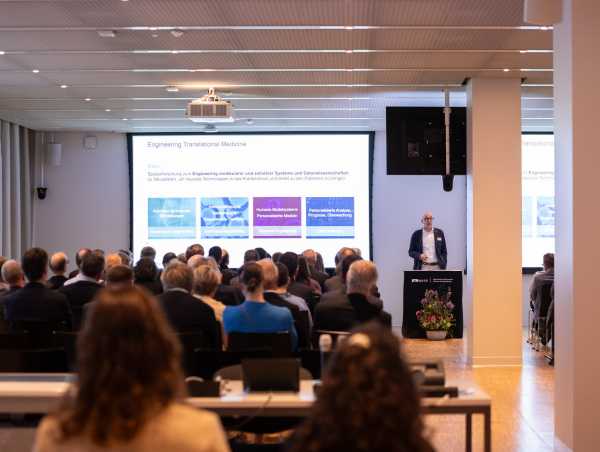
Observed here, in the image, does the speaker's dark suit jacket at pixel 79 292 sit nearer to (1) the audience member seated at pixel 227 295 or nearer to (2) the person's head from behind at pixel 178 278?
(1) the audience member seated at pixel 227 295

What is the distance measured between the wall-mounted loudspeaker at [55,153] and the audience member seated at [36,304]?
31.0 ft

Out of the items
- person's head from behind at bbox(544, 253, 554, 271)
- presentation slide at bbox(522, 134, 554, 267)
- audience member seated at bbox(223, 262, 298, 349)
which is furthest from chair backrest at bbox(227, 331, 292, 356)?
presentation slide at bbox(522, 134, 554, 267)

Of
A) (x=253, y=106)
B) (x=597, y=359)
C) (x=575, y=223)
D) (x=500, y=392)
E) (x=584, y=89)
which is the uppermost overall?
(x=253, y=106)

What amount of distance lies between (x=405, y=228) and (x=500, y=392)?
736 cm

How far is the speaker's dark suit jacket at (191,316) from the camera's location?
543cm

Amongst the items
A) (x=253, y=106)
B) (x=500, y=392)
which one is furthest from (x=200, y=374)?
(x=253, y=106)

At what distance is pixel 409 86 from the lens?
10461mm

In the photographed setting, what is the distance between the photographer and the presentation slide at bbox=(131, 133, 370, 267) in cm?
1511

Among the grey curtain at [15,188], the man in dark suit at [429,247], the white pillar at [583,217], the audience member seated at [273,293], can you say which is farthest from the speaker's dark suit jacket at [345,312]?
the grey curtain at [15,188]

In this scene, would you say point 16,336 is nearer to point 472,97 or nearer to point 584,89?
point 584,89

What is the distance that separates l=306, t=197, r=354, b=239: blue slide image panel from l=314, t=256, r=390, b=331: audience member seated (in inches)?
372

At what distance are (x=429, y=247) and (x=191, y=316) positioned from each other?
27.2ft

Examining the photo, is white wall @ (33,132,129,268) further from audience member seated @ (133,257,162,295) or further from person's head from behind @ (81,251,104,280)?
audience member seated @ (133,257,162,295)

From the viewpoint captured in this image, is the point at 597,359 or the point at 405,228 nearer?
the point at 597,359
